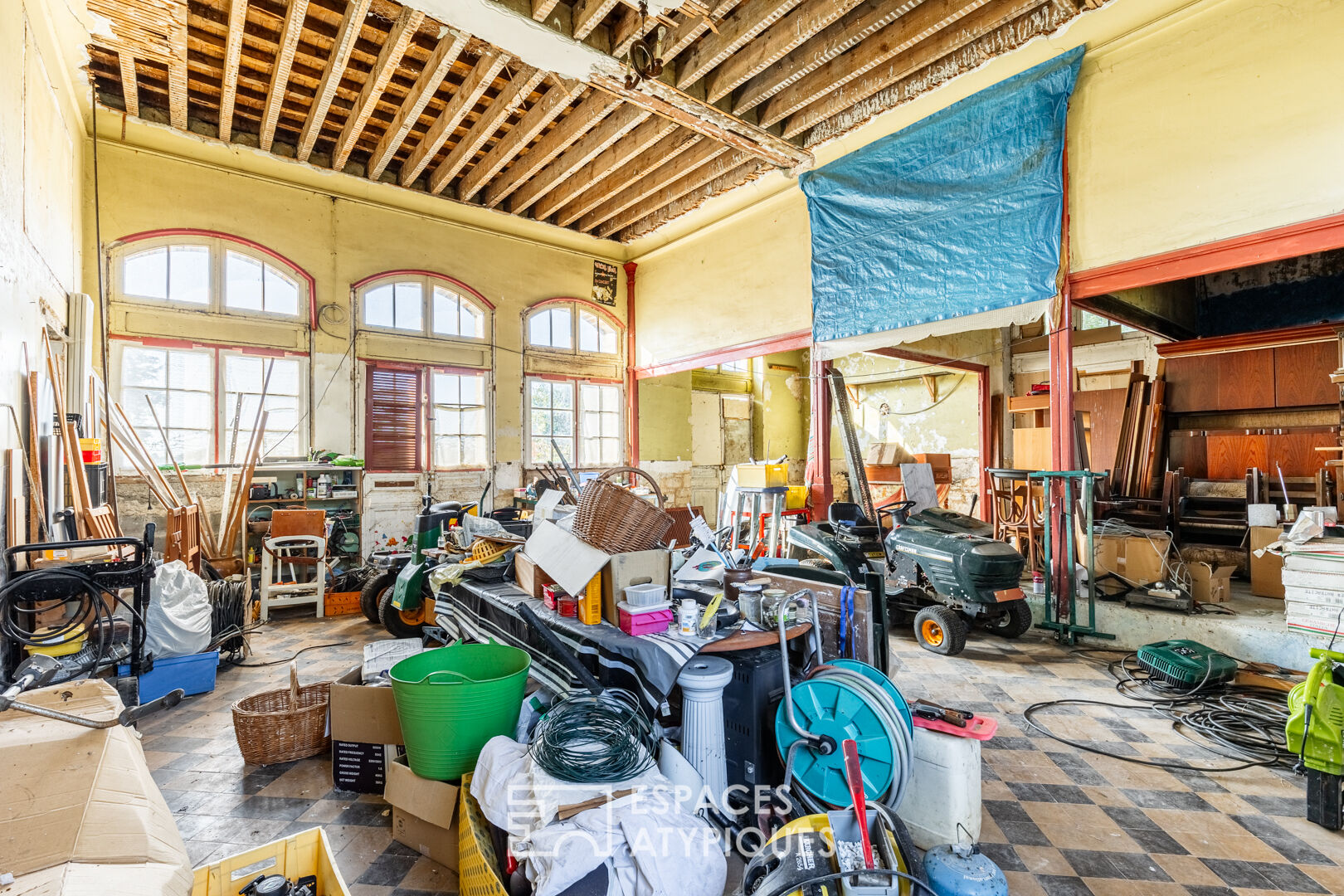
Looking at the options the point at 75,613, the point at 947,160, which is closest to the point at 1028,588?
the point at 947,160

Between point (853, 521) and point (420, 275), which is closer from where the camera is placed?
point (853, 521)

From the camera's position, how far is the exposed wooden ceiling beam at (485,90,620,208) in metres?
6.03

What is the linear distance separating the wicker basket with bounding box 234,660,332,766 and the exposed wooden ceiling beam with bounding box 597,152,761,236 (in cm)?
631

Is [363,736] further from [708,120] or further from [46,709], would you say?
[708,120]

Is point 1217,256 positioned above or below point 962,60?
below

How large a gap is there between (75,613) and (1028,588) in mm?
6983

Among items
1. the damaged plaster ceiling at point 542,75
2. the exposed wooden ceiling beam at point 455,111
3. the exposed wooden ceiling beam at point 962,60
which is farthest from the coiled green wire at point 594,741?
the exposed wooden ceiling beam at point 962,60

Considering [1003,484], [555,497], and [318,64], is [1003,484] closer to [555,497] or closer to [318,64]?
[555,497]

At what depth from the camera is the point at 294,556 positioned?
20.1 ft

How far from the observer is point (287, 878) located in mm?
1723

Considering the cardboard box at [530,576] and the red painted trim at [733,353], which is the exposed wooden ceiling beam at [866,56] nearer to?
the red painted trim at [733,353]

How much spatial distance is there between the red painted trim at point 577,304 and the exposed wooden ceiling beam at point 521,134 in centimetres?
165

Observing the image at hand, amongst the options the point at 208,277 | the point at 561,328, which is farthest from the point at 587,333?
the point at 208,277

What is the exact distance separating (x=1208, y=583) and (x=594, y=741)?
542cm
